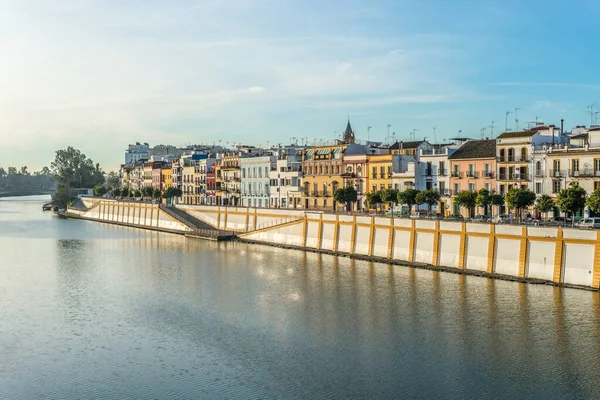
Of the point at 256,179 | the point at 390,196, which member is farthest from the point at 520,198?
the point at 256,179

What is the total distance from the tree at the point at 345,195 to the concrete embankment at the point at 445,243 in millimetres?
9047

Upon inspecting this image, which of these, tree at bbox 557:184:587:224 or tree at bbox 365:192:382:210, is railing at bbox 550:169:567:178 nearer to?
tree at bbox 557:184:587:224

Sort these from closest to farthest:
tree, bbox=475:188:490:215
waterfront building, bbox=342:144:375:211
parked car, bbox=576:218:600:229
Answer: parked car, bbox=576:218:600:229, tree, bbox=475:188:490:215, waterfront building, bbox=342:144:375:211

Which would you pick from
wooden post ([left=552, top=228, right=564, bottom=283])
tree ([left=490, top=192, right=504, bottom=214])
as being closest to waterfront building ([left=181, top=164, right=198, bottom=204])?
tree ([left=490, top=192, right=504, bottom=214])

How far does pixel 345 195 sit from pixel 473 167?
18056mm

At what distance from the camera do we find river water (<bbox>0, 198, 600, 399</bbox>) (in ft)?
103

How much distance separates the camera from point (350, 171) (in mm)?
93875

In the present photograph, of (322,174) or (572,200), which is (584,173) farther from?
(322,174)

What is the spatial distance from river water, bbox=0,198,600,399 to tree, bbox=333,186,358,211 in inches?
A: 1024

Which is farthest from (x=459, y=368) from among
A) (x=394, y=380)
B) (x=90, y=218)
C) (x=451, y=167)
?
(x=90, y=218)

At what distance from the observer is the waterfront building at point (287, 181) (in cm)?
10356

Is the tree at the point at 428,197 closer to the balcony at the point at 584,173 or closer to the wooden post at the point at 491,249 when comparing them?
the balcony at the point at 584,173

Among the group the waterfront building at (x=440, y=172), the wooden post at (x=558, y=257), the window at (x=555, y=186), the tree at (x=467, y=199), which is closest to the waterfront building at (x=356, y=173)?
the waterfront building at (x=440, y=172)

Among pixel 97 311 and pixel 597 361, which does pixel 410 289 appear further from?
pixel 97 311
